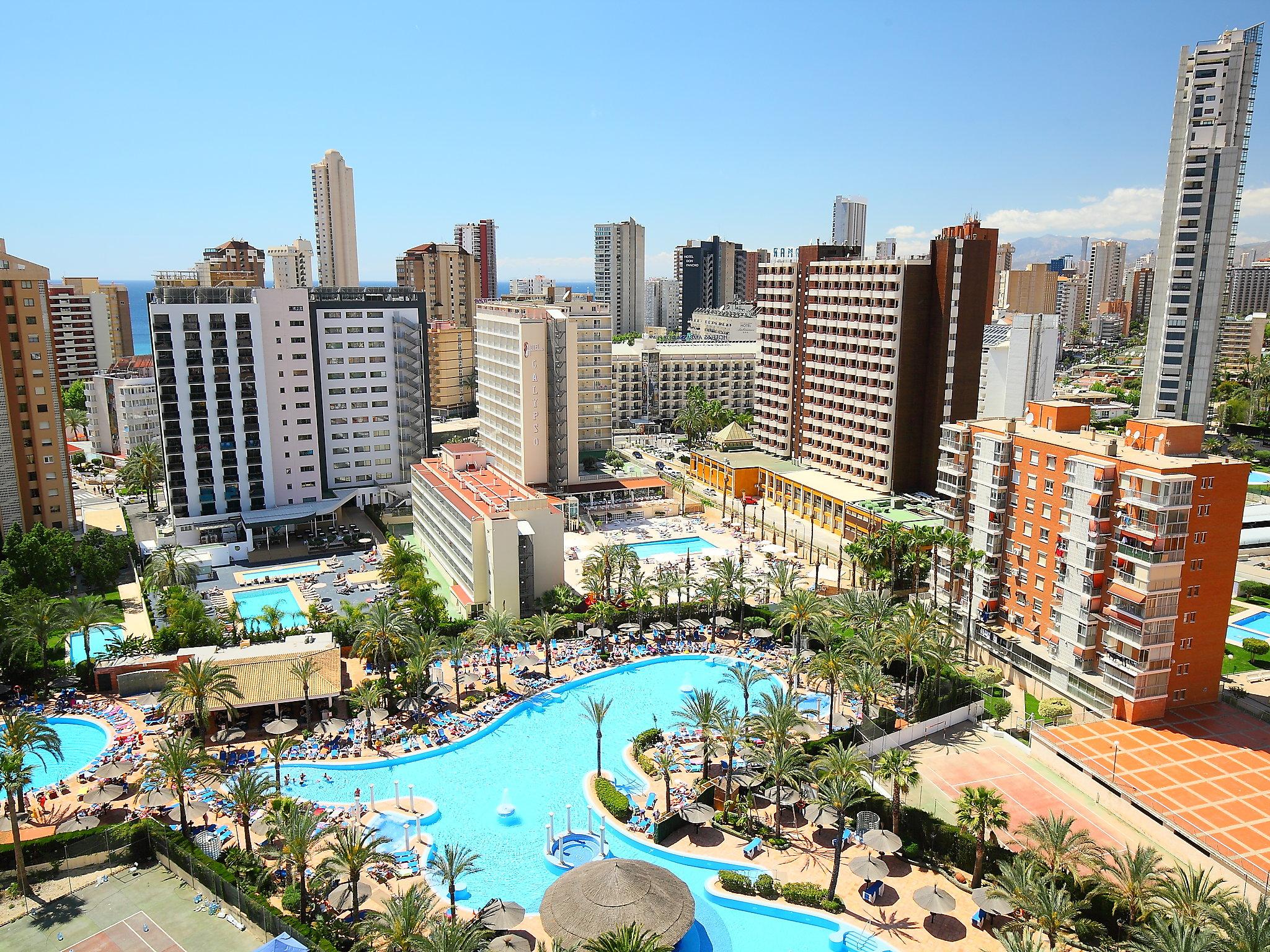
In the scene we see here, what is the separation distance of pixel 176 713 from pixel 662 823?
25684mm

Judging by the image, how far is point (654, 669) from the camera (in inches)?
2093

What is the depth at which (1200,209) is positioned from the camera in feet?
323

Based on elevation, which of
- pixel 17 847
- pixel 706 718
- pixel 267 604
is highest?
pixel 706 718

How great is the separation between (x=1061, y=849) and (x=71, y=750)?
44.8 metres

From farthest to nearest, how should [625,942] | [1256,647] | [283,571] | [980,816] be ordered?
[283,571] < [1256,647] < [980,816] < [625,942]

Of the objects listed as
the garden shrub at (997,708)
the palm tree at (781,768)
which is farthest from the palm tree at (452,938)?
the garden shrub at (997,708)

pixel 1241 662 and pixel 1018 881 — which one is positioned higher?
pixel 1018 881

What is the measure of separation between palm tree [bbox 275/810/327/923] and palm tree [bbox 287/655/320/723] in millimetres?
12804

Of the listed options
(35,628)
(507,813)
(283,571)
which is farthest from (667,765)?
(283,571)

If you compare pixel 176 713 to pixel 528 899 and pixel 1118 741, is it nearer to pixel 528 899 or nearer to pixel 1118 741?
pixel 528 899

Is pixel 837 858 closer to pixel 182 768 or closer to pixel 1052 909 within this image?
pixel 1052 909

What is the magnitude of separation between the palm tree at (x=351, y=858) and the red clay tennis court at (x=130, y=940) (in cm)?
558

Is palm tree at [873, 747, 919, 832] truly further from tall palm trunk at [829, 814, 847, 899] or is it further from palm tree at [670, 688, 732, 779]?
palm tree at [670, 688, 732, 779]

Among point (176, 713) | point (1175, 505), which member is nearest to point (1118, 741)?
point (1175, 505)
